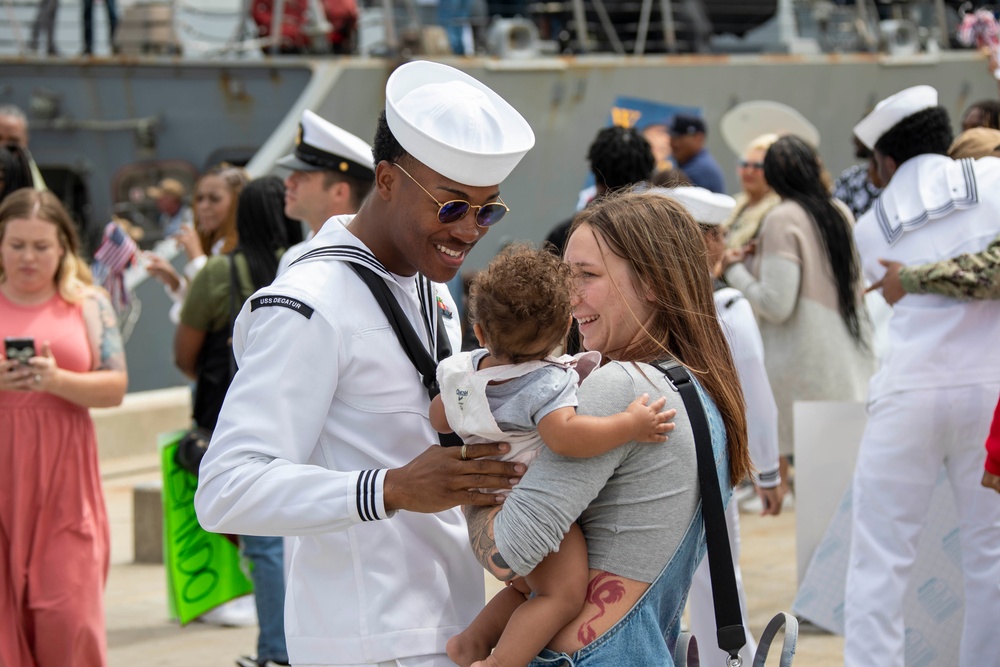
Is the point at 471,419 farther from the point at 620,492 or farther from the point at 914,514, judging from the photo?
the point at 914,514

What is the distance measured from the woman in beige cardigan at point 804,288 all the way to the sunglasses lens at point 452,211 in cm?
384

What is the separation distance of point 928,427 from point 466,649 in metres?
2.48

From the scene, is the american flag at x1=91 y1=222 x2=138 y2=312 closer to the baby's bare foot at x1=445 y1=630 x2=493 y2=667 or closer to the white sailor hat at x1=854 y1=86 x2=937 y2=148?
the white sailor hat at x1=854 y1=86 x2=937 y2=148

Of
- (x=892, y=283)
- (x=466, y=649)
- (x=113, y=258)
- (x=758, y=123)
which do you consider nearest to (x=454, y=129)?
(x=466, y=649)

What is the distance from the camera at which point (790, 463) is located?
24.6 feet

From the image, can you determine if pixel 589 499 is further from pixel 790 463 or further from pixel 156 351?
pixel 156 351

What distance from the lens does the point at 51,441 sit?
4660mm

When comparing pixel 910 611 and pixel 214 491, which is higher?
pixel 214 491

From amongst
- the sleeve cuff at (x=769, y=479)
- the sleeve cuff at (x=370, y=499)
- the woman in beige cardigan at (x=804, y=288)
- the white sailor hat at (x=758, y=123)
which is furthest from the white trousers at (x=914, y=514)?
the white sailor hat at (x=758, y=123)

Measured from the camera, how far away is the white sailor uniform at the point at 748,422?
4258 mm

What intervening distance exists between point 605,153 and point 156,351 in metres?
7.20

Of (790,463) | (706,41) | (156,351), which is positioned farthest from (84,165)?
(790,463)

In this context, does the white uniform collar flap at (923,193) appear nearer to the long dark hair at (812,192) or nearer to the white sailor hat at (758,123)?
the long dark hair at (812,192)

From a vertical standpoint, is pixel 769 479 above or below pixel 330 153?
below
